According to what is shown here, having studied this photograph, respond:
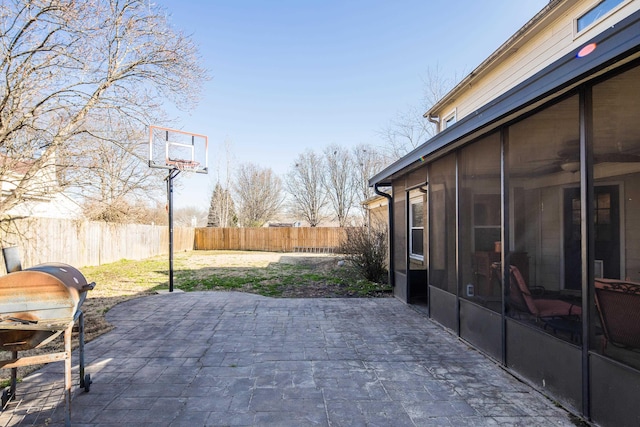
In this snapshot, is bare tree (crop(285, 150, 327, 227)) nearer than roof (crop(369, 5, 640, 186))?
No

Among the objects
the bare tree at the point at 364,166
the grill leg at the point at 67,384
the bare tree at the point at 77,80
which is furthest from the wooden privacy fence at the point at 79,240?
the bare tree at the point at 364,166

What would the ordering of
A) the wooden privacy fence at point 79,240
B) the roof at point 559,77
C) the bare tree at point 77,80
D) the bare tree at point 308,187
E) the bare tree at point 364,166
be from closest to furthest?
the roof at point 559,77
the bare tree at point 77,80
the wooden privacy fence at point 79,240
the bare tree at point 364,166
the bare tree at point 308,187

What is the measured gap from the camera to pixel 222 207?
99.5 ft

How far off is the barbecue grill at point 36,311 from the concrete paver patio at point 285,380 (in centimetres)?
53

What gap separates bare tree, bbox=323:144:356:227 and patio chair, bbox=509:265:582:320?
26476 millimetres

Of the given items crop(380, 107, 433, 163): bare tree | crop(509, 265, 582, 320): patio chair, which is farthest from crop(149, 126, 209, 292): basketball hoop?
crop(380, 107, 433, 163): bare tree

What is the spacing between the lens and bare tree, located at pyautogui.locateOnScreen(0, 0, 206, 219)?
6.02 meters

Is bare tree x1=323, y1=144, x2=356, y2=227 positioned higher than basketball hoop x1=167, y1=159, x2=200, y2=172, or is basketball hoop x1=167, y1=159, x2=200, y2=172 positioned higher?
bare tree x1=323, y1=144, x2=356, y2=227

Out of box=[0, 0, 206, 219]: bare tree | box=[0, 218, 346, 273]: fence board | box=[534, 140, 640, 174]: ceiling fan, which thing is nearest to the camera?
box=[534, 140, 640, 174]: ceiling fan

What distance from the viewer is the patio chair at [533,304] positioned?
106 inches

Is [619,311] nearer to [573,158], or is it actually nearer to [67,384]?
[573,158]

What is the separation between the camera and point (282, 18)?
10039 millimetres

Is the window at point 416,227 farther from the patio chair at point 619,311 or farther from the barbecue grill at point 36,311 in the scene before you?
the barbecue grill at point 36,311

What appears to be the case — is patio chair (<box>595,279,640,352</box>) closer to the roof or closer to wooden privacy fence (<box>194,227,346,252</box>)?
the roof
